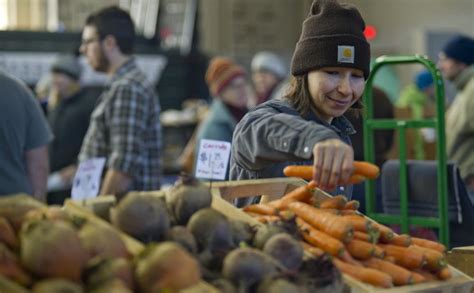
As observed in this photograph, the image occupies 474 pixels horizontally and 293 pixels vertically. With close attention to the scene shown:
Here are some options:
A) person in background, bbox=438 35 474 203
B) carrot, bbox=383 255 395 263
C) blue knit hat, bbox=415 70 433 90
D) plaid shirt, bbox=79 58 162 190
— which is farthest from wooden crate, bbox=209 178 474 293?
blue knit hat, bbox=415 70 433 90

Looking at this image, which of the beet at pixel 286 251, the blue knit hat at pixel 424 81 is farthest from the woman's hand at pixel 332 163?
the blue knit hat at pixel 424 81

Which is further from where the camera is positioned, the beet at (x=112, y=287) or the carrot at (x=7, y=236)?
the carrot at (x=7, y=236)

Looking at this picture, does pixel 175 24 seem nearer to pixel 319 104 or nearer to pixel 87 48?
pixel 87 48

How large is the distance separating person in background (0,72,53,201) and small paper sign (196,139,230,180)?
3.90 feet

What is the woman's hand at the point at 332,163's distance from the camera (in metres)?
2.16

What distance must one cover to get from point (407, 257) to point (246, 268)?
0.64 metres

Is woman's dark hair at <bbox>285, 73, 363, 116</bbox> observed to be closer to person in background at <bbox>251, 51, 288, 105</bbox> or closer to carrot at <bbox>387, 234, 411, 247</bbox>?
carrot at <bbox>387, 234, 411, 247</bbox>

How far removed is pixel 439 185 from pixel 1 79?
201cm

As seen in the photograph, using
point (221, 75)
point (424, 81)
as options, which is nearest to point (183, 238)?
point (221, 75)

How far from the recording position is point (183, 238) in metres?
2.04

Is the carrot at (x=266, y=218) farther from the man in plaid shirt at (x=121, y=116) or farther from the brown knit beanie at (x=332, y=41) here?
the man in plaid shirt at (x=121, y=116)

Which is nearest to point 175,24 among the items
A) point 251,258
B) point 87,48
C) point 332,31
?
point 87,48

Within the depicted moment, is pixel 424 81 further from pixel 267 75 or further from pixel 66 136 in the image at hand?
pixel 66 136

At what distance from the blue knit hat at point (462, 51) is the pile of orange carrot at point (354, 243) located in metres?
4.48
